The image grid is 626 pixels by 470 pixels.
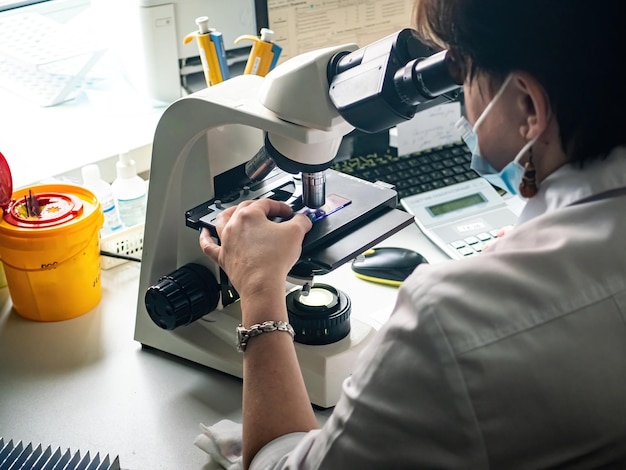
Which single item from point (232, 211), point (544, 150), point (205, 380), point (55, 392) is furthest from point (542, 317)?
point (55, 392)

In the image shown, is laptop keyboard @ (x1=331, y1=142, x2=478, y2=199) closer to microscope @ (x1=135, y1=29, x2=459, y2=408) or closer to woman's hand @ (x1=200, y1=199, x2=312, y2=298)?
microscope @ (x1=135, y1=29, x2=459, y2=408)

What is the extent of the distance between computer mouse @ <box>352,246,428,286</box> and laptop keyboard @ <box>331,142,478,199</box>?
0.63 feet

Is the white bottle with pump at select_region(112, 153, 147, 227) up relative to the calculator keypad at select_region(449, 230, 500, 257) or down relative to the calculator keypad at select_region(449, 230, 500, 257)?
up

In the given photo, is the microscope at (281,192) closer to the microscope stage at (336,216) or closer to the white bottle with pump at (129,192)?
the microscope stage at (336,216)

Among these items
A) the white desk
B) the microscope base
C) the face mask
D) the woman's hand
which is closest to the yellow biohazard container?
the white desk

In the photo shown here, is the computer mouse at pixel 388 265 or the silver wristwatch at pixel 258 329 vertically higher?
the silver wristwatch at pixel 258 329

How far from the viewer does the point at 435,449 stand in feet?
2.31

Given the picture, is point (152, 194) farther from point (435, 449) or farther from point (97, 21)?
point (97, 21)

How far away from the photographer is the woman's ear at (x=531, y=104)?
2.40 ft

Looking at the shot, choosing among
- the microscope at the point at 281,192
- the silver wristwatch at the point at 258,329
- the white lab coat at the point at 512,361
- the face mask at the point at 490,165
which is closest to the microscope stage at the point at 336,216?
the microscope at the point at 281,192

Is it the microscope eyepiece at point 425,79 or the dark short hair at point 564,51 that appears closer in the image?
the dark short hair at point 564,51

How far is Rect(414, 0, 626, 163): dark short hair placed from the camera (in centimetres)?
69

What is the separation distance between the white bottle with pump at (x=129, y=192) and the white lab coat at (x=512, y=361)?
0.80 m

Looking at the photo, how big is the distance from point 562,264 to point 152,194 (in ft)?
2.08
